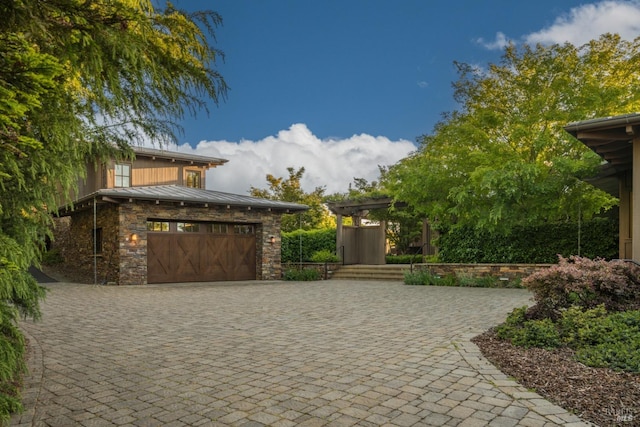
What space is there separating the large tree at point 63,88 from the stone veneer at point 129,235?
1053cm

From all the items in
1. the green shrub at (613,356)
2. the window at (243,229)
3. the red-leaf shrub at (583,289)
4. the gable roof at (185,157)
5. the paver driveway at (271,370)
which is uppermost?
the gable roof at (185,157)

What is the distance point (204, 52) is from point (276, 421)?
10.3 feet

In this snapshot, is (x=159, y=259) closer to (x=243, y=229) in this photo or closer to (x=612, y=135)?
(x=243, y=229)

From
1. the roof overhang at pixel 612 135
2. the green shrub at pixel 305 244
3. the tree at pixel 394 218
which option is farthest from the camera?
the tree at pixel 394 218

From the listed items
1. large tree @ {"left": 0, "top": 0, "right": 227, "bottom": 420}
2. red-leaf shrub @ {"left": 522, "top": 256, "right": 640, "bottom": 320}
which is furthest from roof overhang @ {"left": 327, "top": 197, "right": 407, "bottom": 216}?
large tree @ {"left": 0, "top": 0, "right": 227, "bottom": 420}

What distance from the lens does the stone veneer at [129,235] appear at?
1431 centimetres

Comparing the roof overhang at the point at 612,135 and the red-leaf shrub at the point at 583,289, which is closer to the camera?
the red-leaf shrub at the point at 583,289

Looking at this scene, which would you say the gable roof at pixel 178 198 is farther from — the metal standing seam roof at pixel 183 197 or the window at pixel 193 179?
the window at pixel 193 179

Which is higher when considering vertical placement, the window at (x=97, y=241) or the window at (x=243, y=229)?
the window at (x=243, y=229)

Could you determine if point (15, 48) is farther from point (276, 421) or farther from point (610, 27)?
point (610, 27)

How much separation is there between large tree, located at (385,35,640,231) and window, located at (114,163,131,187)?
12.3m

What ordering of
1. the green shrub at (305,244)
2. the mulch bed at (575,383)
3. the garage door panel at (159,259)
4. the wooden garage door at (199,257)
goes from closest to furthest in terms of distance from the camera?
the mulch bed at (575,383), the garage door panel at (159,259), the wooden garage door at (199,257), the green shrub at (305,244)

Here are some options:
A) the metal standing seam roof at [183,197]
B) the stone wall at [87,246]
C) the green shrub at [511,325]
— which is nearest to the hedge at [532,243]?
the metal standing seam roof at [183,197]

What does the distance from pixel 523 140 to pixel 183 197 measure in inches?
428
